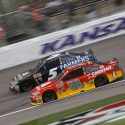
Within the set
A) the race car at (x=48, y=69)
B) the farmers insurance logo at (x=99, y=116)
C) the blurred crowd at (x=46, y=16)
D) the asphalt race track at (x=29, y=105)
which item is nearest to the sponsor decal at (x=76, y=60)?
the race car at (x=48, y=69)

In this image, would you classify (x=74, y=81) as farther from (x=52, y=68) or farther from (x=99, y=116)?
(x=99, y=116)

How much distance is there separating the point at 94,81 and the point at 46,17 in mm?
7078

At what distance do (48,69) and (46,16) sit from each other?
5145 mm

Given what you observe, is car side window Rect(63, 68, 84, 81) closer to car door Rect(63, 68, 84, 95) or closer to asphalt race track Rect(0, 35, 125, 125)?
car door Rect(63, 68, 84, 95)

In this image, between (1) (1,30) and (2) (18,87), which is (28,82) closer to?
(2) (18,87)

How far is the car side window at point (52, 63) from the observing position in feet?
61.0

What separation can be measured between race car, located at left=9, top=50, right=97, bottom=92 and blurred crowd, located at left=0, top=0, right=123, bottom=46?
4.50 metres

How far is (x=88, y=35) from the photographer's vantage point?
23.2 m

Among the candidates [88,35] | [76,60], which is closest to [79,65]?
[76,60]

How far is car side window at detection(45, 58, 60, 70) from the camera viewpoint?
61.0 ft

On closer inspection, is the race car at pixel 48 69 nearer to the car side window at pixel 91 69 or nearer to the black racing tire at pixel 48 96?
the car side window at pixel 91 69

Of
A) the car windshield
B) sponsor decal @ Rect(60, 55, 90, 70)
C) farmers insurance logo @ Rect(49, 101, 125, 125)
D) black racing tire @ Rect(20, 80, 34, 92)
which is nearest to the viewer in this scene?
farmers insurance logo @ Rect(49, 101, 125, 125)

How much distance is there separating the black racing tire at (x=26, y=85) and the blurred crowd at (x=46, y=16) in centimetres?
477

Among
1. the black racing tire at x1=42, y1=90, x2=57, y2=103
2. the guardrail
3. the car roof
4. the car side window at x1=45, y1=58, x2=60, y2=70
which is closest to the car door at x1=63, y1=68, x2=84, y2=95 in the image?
the car roof
